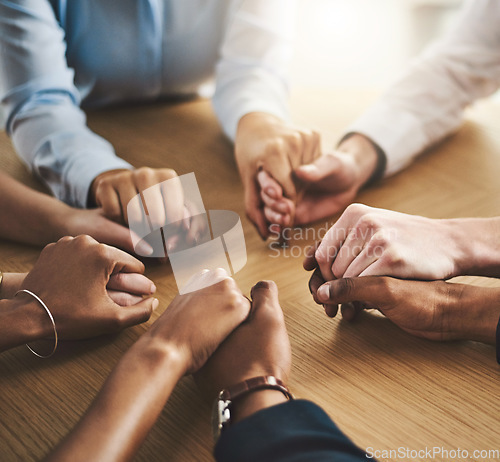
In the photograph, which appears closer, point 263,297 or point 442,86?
point 263,297

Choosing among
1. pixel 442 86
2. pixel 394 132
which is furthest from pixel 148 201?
pixel 442 86

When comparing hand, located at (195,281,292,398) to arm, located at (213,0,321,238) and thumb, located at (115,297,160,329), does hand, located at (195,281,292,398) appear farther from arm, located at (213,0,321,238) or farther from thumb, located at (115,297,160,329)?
arm, located at (213,0,321,238)

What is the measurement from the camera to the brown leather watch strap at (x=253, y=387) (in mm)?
327

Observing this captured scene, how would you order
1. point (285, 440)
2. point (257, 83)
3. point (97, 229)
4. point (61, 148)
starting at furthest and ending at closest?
point (257, 83), point (61, 148), point (97, 229), point (285, 440)

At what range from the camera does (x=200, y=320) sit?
363mm

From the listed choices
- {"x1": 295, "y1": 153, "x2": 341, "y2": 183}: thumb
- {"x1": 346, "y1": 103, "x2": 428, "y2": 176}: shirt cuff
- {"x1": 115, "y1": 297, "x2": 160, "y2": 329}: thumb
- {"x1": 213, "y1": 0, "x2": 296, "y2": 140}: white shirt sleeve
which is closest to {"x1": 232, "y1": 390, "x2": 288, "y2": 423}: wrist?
{"x1": 115, "y1": 297, "x2": 160, "y2": 329}: thumb

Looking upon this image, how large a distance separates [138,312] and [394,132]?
44 centimetres

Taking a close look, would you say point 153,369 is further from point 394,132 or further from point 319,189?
point 394,132

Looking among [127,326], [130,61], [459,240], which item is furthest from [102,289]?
[130,61]

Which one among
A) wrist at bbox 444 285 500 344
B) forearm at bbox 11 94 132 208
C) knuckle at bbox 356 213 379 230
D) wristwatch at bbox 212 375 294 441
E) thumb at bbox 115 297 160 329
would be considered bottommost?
forearm at bbox 11 94 132 208

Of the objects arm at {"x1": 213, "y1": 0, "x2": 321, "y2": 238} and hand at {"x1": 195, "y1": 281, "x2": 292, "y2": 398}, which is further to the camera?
arm at {"x1": 213, "y1": 0, "x2": 321, "y2": 238}

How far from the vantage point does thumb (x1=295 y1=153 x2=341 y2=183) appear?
1.77ft

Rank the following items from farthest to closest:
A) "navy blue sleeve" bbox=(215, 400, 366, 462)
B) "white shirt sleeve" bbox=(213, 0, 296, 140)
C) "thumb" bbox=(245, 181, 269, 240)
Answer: "white shirt sleeve" bbox=(213, 0, 296, 140) → "thumb" bbox=(245, 181, 269, 240) → "navy blue sleeve" bbox=(215, 400, 366, 462)

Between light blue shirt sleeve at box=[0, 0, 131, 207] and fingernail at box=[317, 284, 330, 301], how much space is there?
0.97 feet
